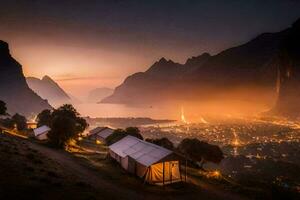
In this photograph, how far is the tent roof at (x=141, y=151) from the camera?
3238cm

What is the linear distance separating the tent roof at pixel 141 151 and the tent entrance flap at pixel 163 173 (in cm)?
96

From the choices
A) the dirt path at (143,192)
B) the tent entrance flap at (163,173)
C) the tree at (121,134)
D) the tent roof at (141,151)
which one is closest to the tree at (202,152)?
the tree at (121,134)

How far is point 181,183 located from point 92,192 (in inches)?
559

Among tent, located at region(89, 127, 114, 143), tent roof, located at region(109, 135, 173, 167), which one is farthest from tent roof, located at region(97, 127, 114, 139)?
tent roof, located at region(109, 135, 173, 167)

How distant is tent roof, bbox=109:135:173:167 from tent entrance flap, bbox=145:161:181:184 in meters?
0.96

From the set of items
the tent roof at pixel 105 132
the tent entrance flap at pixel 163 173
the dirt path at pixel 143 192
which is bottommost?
the dirt path at pixel 143 192

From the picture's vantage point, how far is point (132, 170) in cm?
3528

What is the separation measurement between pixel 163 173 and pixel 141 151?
540cm

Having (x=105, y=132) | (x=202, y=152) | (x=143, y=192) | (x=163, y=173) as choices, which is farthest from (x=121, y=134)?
(x=143, y=192)

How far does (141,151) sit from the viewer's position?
3584 centimetres

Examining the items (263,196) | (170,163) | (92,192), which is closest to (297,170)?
(263,196)

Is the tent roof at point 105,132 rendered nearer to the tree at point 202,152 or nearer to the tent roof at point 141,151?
Answer: the tree at point 202,152

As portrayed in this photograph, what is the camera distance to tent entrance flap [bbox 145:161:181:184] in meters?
31.7

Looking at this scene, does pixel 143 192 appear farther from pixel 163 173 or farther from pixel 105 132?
pixel 105 132
